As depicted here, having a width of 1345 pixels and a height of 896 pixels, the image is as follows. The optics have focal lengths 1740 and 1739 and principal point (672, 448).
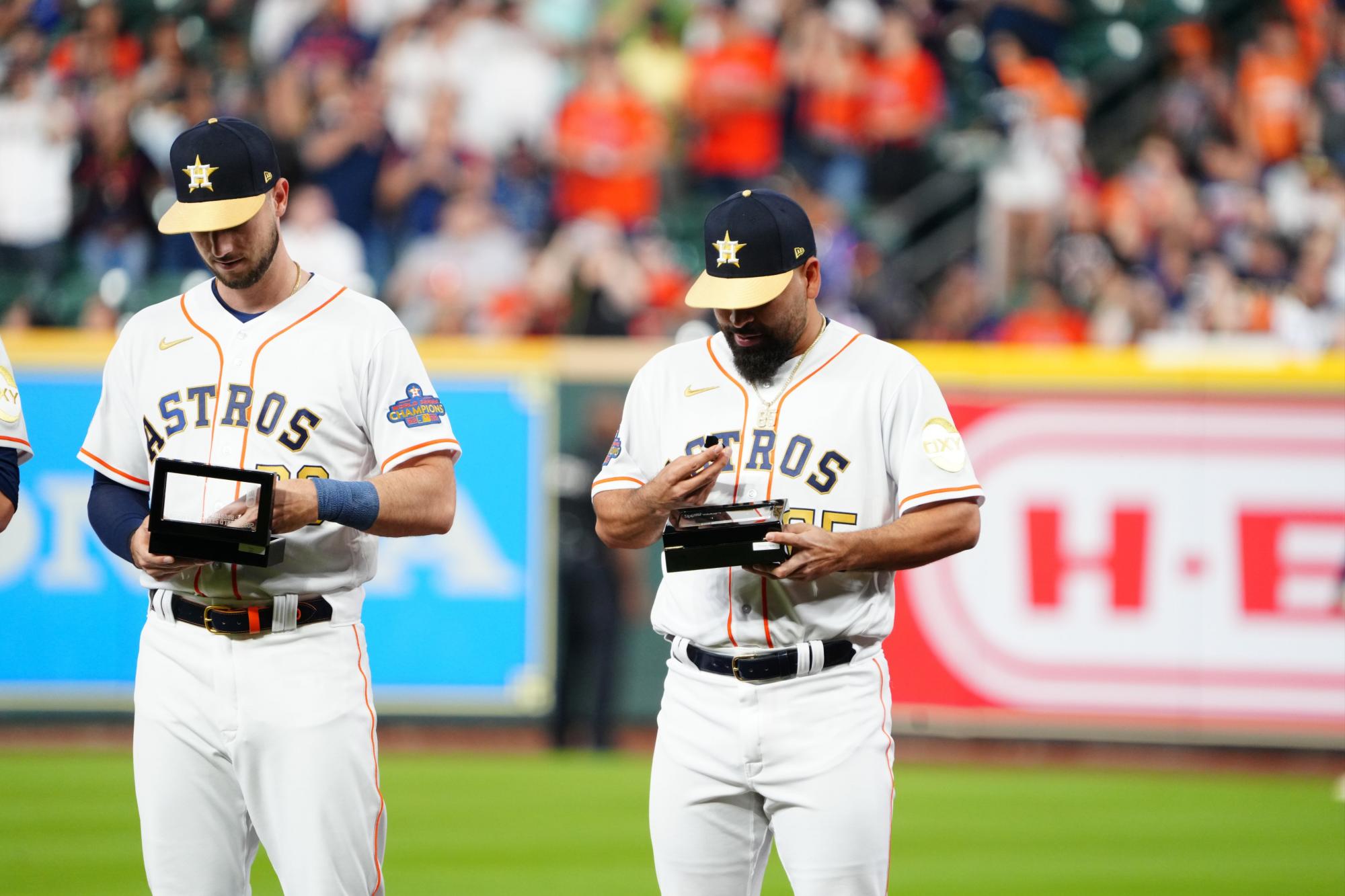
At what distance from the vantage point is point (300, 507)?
3.96 metres

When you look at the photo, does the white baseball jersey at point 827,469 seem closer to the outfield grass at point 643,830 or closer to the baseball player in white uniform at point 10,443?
the baseball player in white uniform at point 10,443

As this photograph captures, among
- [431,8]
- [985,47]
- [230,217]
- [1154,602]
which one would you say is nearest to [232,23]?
[431,8]

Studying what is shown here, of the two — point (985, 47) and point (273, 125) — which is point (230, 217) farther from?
point (985, 47)

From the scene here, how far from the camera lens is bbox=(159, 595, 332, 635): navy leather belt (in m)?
4.17

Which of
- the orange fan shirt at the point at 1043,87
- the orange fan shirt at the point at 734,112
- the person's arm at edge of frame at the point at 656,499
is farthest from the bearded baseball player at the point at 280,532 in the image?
the orange fan shirt at the point at 1043,87

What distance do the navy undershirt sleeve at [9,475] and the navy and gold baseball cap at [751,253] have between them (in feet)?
5.79

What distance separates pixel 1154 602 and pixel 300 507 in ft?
24.5

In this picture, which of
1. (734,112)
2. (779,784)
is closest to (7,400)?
(779,784)

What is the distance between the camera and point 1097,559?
1041 cm

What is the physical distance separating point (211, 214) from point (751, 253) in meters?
1.29

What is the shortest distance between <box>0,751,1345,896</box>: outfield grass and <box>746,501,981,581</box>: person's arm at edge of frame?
369 centimetres

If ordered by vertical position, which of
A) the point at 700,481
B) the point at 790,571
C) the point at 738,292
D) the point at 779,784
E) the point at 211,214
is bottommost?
the point at 779,784

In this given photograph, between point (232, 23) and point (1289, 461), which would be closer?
point (1289, 461)

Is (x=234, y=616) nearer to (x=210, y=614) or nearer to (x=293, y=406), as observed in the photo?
(x=210, y=614)
